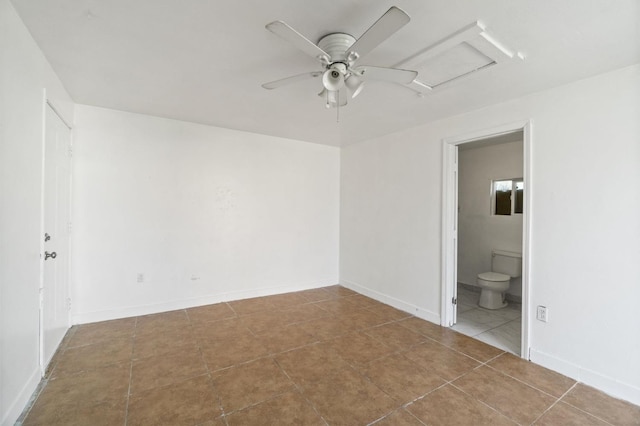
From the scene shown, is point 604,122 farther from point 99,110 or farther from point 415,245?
point 99,110

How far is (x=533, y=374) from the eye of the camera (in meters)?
2.28

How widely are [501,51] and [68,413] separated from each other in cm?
360

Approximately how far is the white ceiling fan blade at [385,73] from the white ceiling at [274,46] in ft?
0.68

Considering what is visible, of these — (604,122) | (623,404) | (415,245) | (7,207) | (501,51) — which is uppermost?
(501,51)

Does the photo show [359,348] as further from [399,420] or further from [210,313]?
[210,313]

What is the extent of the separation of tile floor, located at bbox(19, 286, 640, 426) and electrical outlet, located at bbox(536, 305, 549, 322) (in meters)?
0.40

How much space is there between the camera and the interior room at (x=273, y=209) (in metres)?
1.67

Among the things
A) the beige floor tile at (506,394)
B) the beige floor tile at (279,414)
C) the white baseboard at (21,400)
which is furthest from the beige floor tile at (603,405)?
the white baseboard at (21,400)

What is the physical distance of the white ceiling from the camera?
1510 millimetres

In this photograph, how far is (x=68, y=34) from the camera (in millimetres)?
1794

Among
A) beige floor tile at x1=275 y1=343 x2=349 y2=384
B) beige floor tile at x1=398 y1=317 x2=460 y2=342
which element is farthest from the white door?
beige floor tile at x1=398 y1=317 x2=460 y2=342

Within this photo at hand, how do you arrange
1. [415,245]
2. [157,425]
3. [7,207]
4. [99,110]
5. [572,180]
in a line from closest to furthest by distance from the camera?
[7,207]
[157,425]
[572,180]
[99,110]
[415,245]

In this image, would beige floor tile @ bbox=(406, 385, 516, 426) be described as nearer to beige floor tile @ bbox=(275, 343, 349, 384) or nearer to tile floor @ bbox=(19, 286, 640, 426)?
tile floor @ bbox=(19, 286, 640, 426)

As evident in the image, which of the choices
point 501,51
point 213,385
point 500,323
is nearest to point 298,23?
point 501,51
